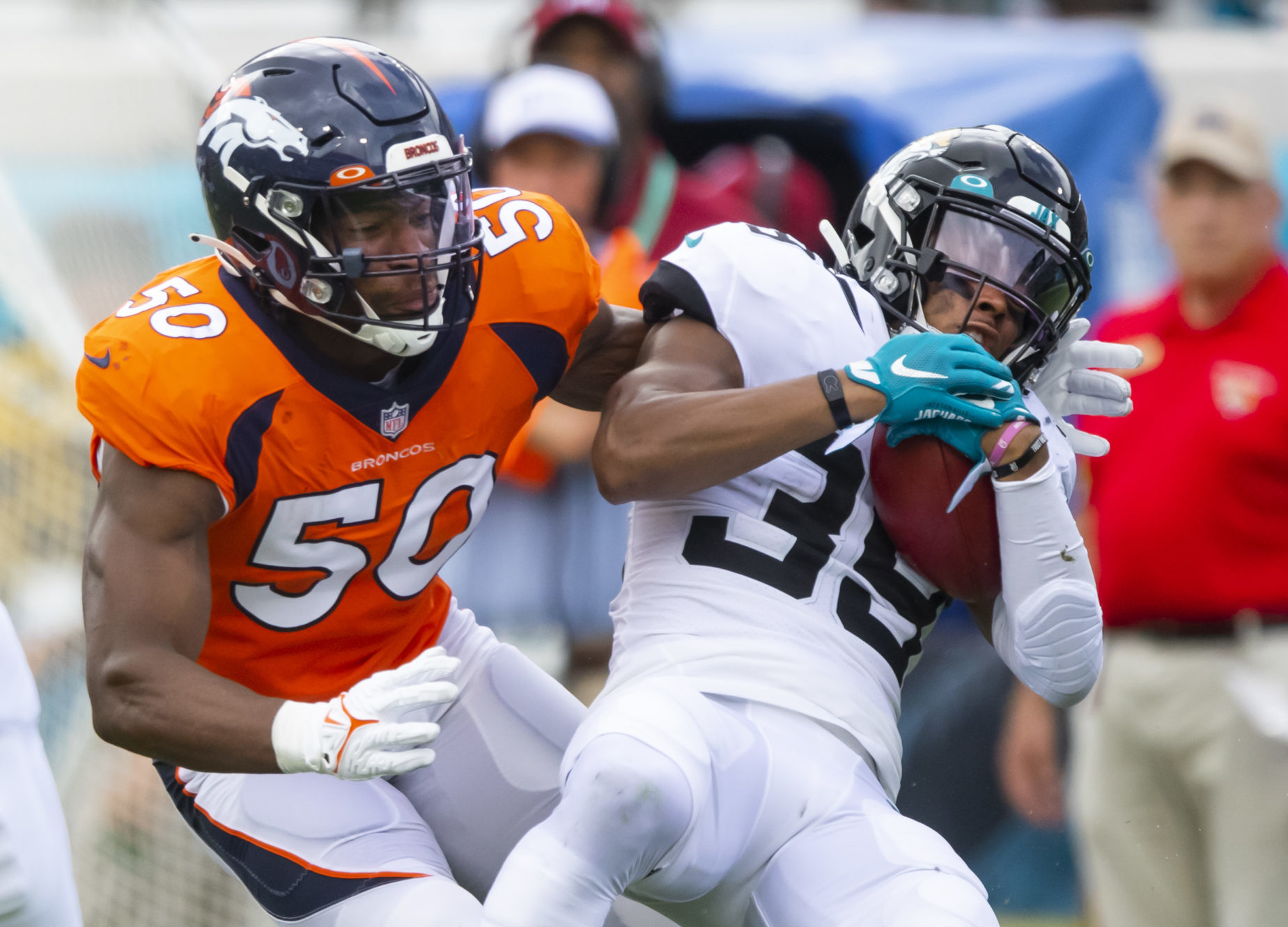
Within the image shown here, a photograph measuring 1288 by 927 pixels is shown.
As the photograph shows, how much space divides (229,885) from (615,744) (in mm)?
2669

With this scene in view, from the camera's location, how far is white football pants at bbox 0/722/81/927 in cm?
226

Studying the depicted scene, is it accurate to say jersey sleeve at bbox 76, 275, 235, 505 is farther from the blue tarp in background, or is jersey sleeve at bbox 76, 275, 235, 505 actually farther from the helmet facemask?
the blue tarp in background

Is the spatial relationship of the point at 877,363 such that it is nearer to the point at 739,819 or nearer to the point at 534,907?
the point at 739,819

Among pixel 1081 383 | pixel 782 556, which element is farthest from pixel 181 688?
pixel 1081 383

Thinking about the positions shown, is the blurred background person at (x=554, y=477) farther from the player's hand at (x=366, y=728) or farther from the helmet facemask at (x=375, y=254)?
the player's hand at (x=366, y=728)

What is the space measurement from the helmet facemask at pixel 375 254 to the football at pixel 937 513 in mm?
761

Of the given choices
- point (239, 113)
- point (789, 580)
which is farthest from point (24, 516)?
point (789, 580)

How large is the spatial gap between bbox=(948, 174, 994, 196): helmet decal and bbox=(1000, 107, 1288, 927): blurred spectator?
→ 195 cm

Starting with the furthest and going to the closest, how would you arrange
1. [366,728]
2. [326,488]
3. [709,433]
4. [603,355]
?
[603,355] → [326,488] → [709,433] → [366,728]

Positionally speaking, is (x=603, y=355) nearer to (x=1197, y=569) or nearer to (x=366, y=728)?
(x=366, y=728)

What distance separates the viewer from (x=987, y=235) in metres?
2.69

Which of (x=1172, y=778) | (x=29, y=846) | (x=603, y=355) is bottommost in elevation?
(x=1172, y=778)

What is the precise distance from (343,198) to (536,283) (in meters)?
0.40

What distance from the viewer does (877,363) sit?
2443mm
